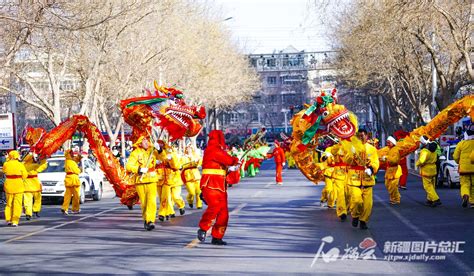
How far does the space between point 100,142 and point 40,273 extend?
31.8 feet

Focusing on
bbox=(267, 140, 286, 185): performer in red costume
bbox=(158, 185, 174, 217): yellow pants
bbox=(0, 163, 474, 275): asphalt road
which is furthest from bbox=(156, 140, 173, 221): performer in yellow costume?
bbox=(267, 140, 286, 185): performer in red costume

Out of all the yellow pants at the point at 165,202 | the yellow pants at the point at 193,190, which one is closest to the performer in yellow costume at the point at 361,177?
the yellow pants at the point at 165,202

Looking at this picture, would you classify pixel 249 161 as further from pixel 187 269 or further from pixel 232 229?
pixel 187 269

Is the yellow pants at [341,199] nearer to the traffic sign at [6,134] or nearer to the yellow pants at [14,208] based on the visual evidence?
the yellow pants at [14,208]

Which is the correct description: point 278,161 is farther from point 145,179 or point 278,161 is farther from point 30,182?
point 145,179

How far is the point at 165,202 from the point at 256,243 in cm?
534

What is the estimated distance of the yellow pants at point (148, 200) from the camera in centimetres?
1734

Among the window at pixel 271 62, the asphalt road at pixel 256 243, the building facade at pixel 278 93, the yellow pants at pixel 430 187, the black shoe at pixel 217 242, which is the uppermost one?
the window at pixel 271 62

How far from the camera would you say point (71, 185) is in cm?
2328

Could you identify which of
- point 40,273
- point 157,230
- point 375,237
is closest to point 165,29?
point 157,230

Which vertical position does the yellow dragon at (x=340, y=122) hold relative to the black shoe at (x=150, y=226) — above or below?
above

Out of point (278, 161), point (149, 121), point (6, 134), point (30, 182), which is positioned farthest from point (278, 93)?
point (149, 121)

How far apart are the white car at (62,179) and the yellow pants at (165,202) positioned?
8.44 meters

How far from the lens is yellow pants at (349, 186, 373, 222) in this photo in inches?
646
